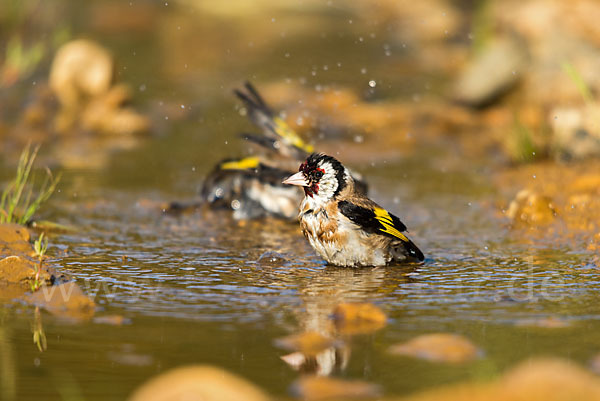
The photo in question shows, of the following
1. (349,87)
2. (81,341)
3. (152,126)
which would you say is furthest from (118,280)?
(349,87)

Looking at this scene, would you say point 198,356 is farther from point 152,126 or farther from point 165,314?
point 152,126

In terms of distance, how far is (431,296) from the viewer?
6.37 metres

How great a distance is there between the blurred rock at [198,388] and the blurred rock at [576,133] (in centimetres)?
757

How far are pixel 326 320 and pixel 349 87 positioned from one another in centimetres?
1146

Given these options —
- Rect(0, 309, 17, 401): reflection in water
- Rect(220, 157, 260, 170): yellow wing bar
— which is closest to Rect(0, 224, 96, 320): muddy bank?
Rect(0, 309, 17, 401): reflection in water

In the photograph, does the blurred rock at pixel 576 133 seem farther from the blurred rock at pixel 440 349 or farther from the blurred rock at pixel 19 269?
the blurred rock at pixel 19 269

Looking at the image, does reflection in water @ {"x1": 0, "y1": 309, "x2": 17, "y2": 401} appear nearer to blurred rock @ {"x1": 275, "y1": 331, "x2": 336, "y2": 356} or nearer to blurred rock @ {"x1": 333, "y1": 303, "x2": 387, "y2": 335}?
blurred rock @ {"x1": 275, "y1": 331, "x2": 336, "y2": 356}

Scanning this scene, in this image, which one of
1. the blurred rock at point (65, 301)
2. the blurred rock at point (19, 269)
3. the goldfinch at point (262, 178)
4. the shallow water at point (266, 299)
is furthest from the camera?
the goldfinch at point (262, 178)

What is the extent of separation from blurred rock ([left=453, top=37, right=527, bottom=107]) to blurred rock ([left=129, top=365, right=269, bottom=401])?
430 inches

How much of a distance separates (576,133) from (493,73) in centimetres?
369

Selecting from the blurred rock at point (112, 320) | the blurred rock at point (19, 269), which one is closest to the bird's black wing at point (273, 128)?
the blurred rock at point (19, 269)

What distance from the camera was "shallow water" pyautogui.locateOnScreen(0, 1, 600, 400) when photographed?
16.2ft

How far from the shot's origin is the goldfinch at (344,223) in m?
7.08

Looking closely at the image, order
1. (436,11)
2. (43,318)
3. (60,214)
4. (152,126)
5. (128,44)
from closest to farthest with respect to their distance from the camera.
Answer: (43,318) → (60,214) → (152,126) → (128,44) → (436,11)
